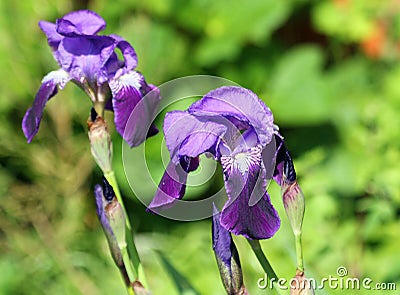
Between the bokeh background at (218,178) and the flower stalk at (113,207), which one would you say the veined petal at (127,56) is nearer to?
the flower stalk at (113,207)

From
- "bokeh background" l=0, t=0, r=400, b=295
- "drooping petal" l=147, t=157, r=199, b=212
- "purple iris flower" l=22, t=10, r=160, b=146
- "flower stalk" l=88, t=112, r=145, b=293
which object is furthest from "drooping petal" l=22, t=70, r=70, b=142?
"bokeh background" l=0, t=0, r=400, b=295

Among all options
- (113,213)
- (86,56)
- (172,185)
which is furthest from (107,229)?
(86,56)

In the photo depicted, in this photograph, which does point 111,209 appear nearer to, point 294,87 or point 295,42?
point 294,87

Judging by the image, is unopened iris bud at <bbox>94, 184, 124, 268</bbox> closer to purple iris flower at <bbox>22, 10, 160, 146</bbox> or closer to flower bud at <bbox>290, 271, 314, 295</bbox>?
purple iris flower at <bbox>22, 10, 160, 146</bbox>

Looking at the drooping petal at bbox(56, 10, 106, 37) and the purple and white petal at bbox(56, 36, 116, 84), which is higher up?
the drooping petal at bbox(56, 10, 106, 37)

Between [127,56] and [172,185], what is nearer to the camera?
[172,185]

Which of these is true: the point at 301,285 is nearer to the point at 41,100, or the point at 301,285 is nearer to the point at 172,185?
the point at 172,185

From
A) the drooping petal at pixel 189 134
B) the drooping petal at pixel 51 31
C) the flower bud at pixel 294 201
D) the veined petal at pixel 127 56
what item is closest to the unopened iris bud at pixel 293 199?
the flower bud at pixel 294 201
